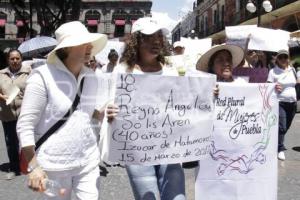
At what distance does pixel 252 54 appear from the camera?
7.60 m

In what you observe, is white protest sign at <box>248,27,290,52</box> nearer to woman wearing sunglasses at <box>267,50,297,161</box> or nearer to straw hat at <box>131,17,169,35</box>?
woman wearing sunglasses at <box>267,50,297,161</box>

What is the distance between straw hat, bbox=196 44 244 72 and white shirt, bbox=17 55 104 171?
1.07 m

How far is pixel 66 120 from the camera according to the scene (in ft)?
9.88

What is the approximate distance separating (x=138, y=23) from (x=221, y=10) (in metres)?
48.1

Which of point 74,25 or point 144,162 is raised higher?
point 74,25

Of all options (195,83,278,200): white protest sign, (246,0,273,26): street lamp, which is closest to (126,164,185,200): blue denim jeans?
(195,83,278,200): white protest sign

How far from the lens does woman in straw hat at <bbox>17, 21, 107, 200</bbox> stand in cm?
290

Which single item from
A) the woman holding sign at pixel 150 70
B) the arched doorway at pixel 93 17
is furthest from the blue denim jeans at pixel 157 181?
the arched doorway at pixel 93 17

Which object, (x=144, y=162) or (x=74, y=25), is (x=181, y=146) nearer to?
(x=144, y=162)

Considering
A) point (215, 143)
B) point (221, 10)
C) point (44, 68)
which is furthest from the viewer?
point (221, 10)

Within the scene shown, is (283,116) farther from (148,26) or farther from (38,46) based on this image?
(38,46)

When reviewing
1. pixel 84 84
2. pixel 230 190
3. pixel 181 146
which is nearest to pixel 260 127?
pixel 230 190

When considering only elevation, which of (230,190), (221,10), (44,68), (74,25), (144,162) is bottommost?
(230,190)

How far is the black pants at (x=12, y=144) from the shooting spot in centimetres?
688
